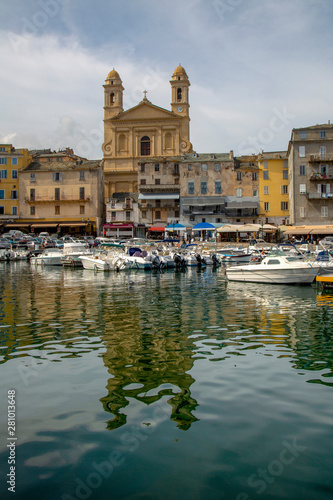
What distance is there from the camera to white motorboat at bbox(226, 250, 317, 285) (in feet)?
84.3

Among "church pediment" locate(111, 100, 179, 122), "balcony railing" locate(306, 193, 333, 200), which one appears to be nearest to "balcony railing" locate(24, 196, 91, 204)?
"church pediment" locate(111, 100, 179, 122)

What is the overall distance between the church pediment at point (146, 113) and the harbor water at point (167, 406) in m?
70.8

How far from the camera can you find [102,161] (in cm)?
7944

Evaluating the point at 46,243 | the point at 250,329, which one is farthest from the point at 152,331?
the point at 46,243

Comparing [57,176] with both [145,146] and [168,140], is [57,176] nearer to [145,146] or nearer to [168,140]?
[145,146]

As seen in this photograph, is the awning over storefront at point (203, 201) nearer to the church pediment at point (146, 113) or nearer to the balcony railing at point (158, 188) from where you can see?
the balcony railing at point (158, 188)

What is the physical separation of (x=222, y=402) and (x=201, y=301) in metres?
12.1

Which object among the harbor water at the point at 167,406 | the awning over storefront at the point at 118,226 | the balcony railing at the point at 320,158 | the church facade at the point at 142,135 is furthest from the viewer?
the church facade at the point at 142,135

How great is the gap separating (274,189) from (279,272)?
4472 cm

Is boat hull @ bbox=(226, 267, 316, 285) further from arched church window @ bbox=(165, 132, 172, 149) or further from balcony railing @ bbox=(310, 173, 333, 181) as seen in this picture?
arched church window @ bbox=(165, 132, 172, 149)

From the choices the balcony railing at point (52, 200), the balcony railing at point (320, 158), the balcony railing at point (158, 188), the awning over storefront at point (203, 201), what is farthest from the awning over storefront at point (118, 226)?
the balcony railing at point (320, 158)

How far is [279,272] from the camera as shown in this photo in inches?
1024

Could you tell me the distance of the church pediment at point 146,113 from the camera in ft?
269

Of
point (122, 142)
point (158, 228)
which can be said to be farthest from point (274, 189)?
point (122, 142)
